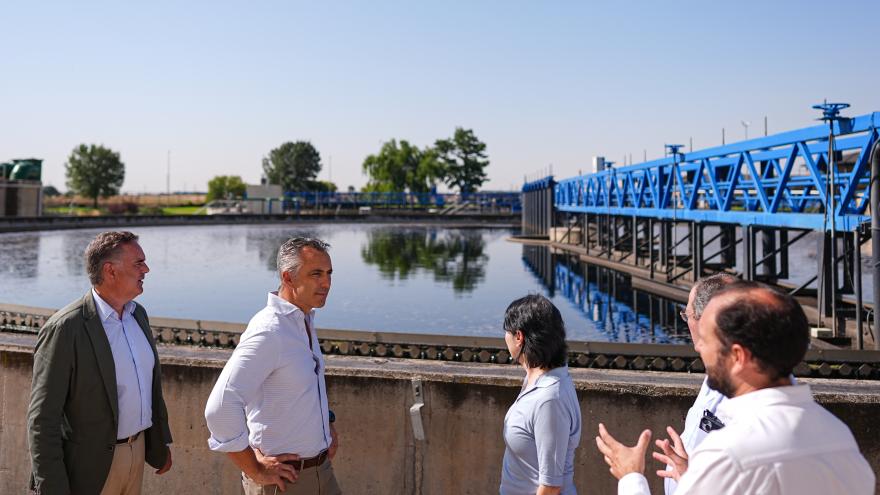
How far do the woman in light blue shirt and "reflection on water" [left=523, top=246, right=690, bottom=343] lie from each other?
458 inches

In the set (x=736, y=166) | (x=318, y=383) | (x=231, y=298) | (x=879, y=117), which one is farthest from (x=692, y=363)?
(x=231, y=298)

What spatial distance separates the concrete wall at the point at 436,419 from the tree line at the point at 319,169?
A: 96.3 meters

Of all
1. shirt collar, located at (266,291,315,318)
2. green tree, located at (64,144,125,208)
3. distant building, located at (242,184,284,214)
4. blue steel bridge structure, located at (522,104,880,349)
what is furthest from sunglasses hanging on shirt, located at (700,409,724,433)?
green tree, located at (64,144,125,208)

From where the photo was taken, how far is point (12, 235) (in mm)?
42656

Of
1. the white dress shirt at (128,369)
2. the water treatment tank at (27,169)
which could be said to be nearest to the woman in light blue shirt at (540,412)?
the white dress shirt at (128,369)

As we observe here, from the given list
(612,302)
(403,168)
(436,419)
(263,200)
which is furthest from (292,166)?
→ (436,419)

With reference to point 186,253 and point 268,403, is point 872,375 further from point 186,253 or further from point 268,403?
point 186,253

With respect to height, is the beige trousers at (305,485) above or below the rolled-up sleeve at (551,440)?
below

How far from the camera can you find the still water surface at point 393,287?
51.9 feet

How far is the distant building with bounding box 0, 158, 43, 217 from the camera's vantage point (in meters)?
52.5

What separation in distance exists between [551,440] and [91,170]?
99182 mm

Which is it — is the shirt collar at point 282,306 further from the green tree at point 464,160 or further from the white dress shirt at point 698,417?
the green tree at point 464,160

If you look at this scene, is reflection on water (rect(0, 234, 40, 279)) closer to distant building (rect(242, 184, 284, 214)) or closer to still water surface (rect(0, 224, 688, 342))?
still water surface (rect(0, 224, 688, 342))

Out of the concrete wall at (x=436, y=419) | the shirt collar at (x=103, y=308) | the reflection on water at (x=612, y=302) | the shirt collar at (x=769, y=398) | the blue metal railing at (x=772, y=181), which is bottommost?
the reflection on water at (x=612, y=302)
